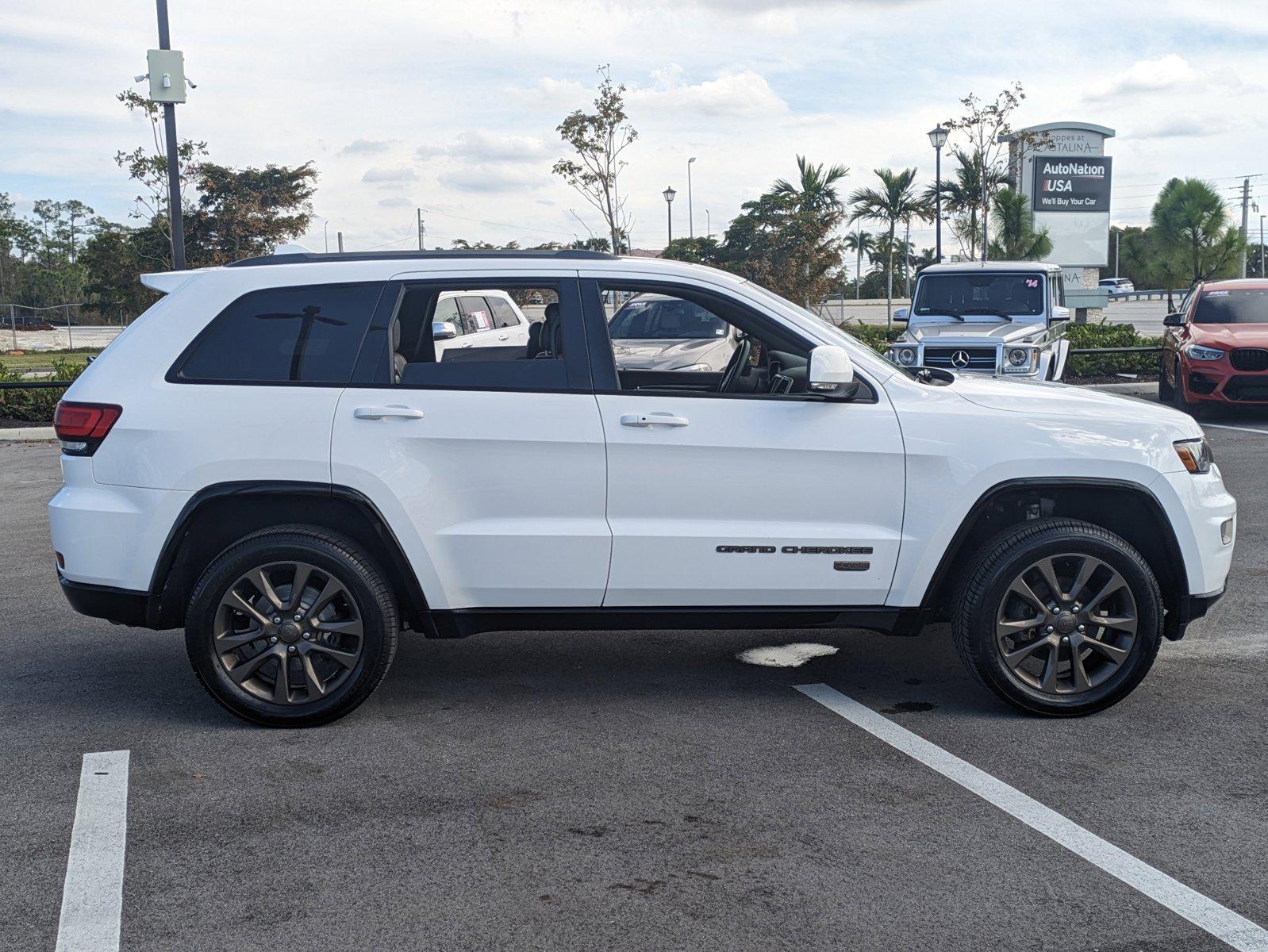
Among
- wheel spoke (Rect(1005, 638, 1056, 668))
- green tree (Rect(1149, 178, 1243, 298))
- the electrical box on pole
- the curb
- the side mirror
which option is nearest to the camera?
the side mirror

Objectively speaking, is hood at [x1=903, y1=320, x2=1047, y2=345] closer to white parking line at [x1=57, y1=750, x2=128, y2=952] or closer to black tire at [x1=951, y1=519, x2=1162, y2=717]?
black tire at [x1=951, y1=519, x2=1162, y2=717]

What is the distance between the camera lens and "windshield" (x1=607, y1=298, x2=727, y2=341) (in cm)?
773

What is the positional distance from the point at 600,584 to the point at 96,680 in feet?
8.26

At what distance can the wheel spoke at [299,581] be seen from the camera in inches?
187

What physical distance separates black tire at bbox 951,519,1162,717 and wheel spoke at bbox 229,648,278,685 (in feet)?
A: 9.03

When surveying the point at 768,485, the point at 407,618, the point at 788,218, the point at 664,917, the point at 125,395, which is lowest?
the point at 664,917

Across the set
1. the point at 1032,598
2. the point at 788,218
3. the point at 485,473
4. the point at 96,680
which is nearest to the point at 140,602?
the point at 96,680

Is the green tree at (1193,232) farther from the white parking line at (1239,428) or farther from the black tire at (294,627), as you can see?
the black tire at (294,627)

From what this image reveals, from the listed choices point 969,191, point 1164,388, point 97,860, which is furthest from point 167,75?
point 969,191

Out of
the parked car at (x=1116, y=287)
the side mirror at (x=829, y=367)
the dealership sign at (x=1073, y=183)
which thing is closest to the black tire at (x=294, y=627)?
the side mirror at (x=829, y=367)

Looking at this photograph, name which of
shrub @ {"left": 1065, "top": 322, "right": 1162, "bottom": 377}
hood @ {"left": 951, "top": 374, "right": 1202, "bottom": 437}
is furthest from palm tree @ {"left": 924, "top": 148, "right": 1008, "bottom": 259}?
hood @ {"left": 951, "top": 374, "right": 1202, "bottom": 437}

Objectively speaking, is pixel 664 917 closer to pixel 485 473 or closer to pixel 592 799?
pixel 592 799

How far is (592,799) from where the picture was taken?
417 centimetres

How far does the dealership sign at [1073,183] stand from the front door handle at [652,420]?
4150 cm
